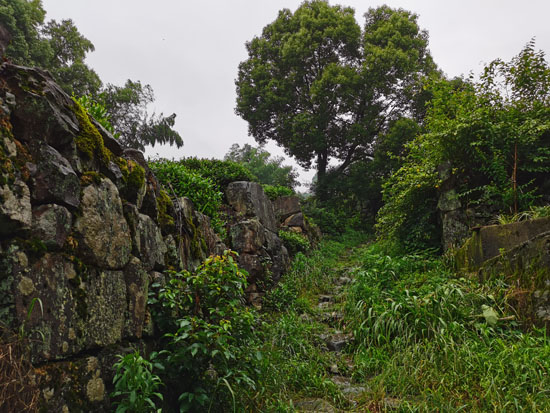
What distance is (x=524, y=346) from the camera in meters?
2.88

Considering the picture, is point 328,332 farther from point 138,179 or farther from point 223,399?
point 138,179

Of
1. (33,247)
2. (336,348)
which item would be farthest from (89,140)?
(336,348)

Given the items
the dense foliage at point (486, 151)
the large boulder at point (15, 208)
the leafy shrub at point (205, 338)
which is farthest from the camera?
the dense foliage at point (486, 151)

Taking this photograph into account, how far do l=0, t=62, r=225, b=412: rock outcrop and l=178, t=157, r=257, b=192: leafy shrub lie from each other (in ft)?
13.0

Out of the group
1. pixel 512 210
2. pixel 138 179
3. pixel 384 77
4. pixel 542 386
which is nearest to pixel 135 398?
pixel 138 179

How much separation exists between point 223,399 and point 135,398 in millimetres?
881

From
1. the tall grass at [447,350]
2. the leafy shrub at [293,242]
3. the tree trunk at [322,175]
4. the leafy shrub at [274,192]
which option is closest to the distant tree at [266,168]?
the tree trunk at [322,175]

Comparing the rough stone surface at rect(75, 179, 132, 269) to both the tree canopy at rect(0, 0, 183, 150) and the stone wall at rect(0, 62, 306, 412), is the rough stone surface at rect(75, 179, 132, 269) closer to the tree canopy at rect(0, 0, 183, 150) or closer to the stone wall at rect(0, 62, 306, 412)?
the stone wall at rect(0, 62, 306, 412)

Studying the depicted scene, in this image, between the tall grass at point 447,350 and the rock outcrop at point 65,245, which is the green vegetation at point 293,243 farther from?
the rock outcrop at point 65,245

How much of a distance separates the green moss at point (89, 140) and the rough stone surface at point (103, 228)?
21 centimetres

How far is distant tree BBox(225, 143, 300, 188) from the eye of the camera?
52.5ft

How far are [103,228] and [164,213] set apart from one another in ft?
3.77

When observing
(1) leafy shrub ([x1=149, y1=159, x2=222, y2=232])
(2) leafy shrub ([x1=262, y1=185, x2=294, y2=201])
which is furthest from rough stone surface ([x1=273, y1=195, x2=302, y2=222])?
(1) leafy shrub ([x1=149, y1=159, x2=222, y2=232])

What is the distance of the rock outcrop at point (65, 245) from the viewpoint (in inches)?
60.3
